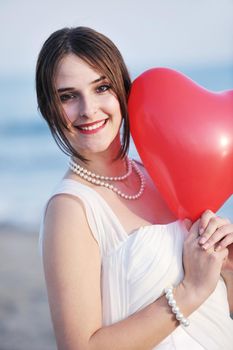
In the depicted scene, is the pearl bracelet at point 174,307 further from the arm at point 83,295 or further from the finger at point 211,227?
the finger at point 211,227

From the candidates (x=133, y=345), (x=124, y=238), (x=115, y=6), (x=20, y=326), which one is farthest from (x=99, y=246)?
(x=115, y=6)

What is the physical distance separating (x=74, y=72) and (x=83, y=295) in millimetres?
641

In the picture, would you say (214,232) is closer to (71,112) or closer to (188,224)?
(188,224)

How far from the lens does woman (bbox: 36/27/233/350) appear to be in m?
1.74

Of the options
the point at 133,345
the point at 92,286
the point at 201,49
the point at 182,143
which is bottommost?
the point at 201,49

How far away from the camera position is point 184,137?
1.83 m

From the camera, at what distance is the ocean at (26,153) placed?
763cm

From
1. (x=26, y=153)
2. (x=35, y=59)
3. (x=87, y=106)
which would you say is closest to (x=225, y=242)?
(x=87, y=106)

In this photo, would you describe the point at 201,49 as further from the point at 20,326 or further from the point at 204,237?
the point at 204,237

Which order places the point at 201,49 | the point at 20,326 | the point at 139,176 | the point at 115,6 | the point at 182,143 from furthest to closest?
the point at 201,49, the point at 115,6, the point at 20,326, the point at 139,176, the point at 182,143

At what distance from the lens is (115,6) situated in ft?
31.0

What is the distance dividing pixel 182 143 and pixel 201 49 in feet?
31.5

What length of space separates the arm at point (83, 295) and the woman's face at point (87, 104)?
204 mm

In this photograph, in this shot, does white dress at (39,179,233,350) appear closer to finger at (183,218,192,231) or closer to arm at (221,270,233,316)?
finger at (183,218,192,231)
